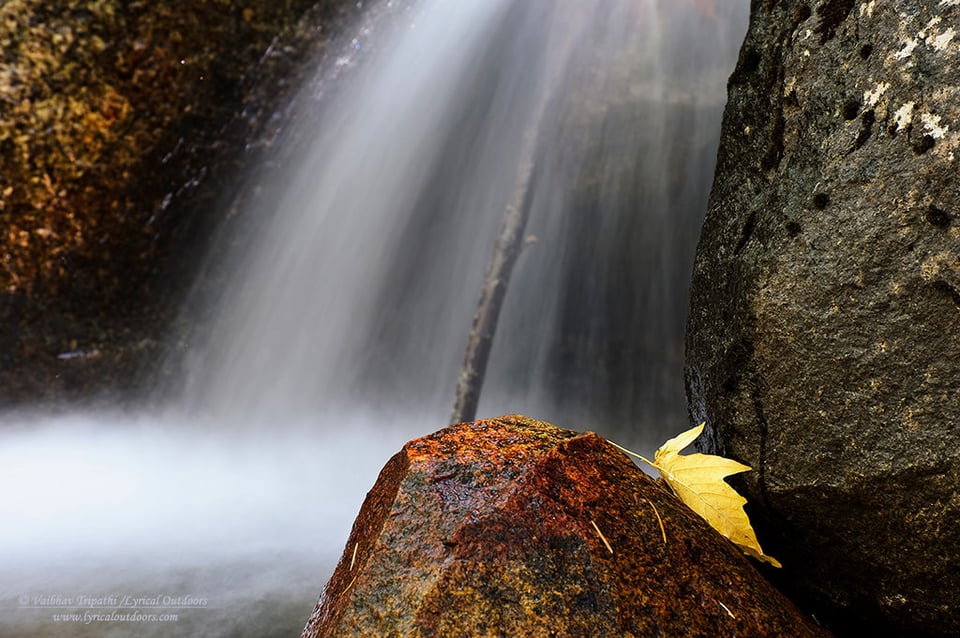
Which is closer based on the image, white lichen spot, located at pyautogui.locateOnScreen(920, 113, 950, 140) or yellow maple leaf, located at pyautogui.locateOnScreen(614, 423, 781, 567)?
white lichen spot, located at pyautogui.locateOnScreen(920, 113, 950, 140)

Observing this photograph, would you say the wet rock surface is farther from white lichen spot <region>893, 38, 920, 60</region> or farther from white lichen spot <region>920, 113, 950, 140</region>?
white lichen spot <region>920, 113, 950, 140</region>

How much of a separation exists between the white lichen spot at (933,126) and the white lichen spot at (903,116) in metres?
0.02

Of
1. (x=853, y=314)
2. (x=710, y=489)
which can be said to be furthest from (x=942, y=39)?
(x=710, y=489)

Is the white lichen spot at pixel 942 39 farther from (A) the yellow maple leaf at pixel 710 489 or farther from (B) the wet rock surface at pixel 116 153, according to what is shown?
(B) the wet rock surface at pixel 116 153

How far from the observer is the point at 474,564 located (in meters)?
1.05

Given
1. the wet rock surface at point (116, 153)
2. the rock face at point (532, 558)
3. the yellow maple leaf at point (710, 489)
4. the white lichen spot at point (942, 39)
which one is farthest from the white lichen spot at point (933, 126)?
the wet rock surface at point (116, 153)

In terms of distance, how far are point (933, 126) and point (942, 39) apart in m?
0.18

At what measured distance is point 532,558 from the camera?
3.50 feet

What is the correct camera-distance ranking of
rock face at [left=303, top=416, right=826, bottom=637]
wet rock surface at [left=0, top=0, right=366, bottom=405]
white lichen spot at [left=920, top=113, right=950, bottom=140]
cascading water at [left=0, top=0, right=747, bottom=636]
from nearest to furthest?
rock face at [left=303, top=416, right=826, bottom=637] < white lichen spot at [left=920, top=113, right=950, bottom=140] < cascading water at [left=0, top=0, right=747, bottom=636] < wet rock surface at [left=0, top=0, right=366, bottom=405]

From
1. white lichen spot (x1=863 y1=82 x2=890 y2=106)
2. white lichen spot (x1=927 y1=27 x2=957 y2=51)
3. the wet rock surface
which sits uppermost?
the wet rock surface

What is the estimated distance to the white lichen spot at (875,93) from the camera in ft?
4.43

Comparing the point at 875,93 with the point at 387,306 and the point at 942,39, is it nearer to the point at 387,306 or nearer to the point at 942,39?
the point at 942,39

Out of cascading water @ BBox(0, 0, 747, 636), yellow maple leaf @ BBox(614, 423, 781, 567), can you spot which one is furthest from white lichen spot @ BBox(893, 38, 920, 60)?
cascading water @ BBox(0, 0, 747, 636)

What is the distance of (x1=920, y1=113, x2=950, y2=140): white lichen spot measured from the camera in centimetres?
126
